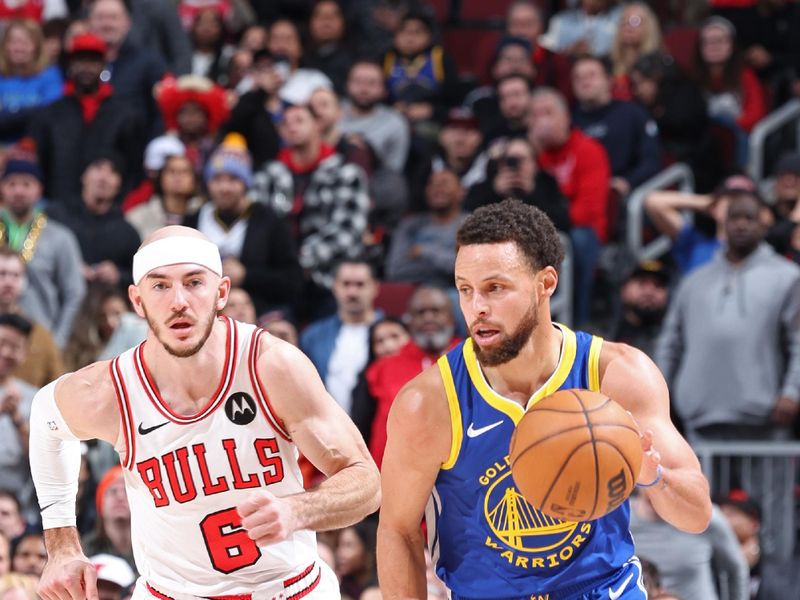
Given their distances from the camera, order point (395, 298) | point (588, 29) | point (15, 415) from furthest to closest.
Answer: point (588, 29) → point (395, 298) → point (15, 415)

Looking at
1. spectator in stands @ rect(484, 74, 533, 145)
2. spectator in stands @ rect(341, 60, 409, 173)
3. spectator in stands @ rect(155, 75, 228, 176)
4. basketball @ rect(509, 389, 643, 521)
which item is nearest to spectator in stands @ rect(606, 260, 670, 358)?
spectator in stands @ rect(484, 74, 533, 145)

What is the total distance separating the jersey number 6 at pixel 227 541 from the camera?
208 inches

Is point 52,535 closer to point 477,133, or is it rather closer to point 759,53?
point 477,133

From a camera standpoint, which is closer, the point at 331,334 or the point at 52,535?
the point at 52,535

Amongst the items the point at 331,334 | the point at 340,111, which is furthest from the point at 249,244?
the point at 340,111

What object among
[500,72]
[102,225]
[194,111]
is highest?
[500,72]

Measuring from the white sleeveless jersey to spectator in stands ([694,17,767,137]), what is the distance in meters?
7.77

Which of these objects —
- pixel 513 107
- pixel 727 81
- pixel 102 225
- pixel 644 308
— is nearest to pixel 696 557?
pixel 644 308

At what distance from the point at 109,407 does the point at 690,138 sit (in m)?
7.58

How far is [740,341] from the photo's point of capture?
30.6ft

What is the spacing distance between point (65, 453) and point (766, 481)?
15.7 ft

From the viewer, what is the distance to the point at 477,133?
11.9 m

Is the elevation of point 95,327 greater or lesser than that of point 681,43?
Result: lesser

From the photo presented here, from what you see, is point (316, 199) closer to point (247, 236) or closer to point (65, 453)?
point (247, 236)
